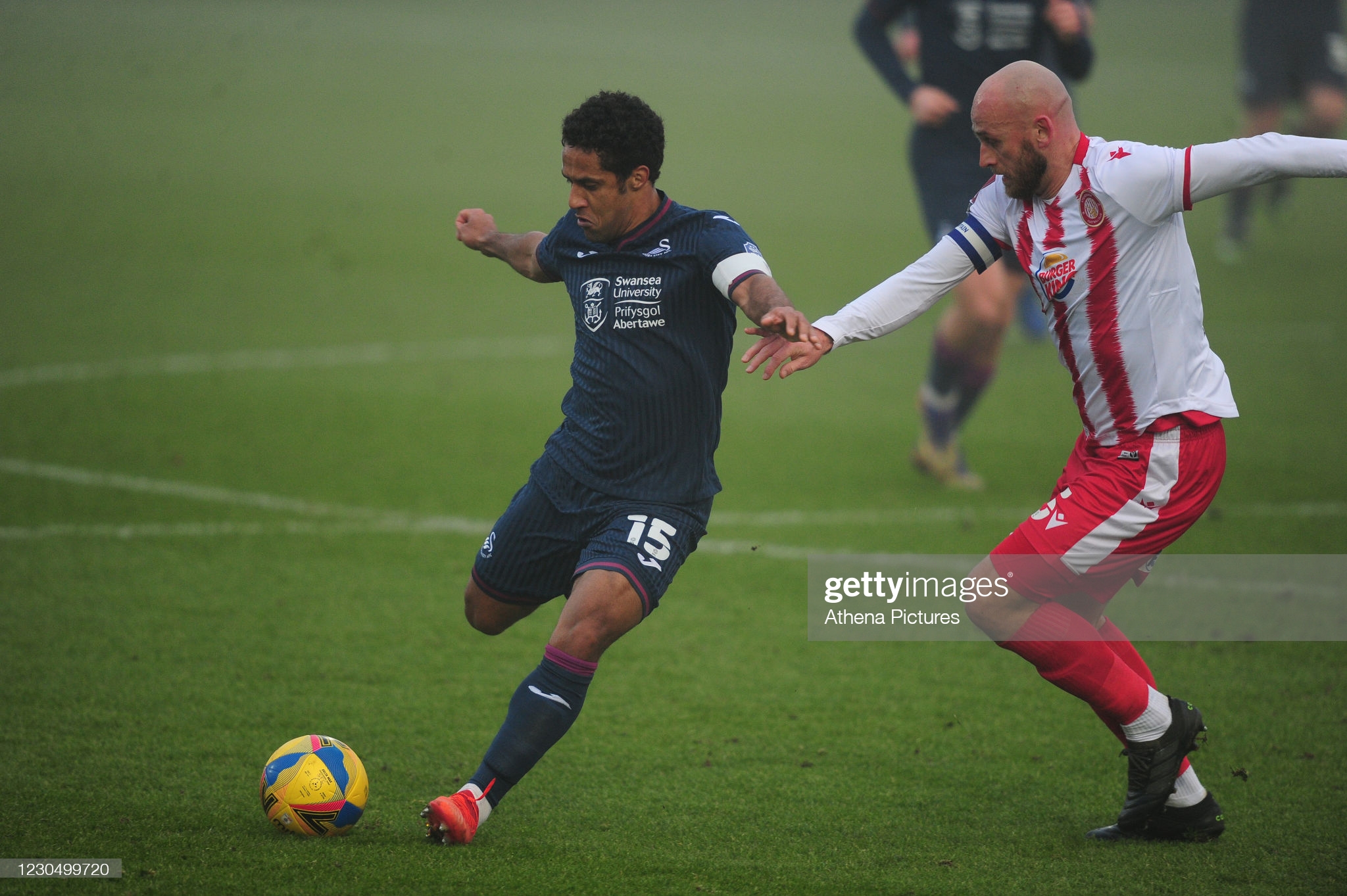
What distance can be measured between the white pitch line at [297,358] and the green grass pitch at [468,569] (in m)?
0.05

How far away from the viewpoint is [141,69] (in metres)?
25.0

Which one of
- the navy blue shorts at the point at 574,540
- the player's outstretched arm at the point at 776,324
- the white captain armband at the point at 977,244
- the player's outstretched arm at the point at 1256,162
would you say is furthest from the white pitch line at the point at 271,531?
the player's outstretched arm at the point at 1256,162

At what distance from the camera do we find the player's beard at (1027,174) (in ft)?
13.2

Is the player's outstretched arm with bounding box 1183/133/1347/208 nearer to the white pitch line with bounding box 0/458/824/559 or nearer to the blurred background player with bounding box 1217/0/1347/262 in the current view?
the white pitch line with bounding box 0/458/824/559

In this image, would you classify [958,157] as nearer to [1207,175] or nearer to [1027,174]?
[1027,174]

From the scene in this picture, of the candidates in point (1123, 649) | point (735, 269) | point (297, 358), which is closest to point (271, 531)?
point (735, 269)

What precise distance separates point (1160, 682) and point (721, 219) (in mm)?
2921

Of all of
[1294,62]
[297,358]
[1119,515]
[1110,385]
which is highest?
[1294,62]

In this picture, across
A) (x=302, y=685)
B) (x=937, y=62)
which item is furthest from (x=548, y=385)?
(x=302, y=685)

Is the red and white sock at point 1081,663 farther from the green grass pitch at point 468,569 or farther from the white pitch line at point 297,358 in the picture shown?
the white pitch line at point 297,358

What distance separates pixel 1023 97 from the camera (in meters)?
3.98

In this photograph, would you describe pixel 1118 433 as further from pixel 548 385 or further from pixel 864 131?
pixel 864 131

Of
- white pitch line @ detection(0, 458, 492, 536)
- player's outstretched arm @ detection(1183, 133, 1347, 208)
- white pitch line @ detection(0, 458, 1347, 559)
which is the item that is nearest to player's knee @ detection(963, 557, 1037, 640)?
player's outstretched arm @ detection(1183, 133, 1347, 208)

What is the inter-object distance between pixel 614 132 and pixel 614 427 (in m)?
0.92
